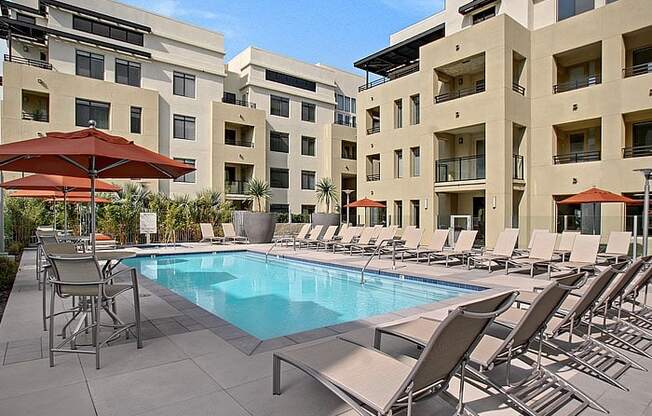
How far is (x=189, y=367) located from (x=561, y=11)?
18802 millimetres

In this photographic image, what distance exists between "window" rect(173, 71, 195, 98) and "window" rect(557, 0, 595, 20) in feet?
64.5

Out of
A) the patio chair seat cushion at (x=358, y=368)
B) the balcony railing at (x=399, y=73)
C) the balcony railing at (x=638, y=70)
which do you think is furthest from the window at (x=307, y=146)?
the patio chair seat cushion at (x=358, y=368)

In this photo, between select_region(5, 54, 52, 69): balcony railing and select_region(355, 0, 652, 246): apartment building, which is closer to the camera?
select_region(355, 0, 652, 246): apartment building

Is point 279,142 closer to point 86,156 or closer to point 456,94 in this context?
point 456,94

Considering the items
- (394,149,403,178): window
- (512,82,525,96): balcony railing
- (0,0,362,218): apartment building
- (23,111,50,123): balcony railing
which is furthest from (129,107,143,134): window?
(512,82,525,96): balcony railing

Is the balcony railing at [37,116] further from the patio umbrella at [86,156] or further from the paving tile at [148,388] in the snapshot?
the paving tile at [148,388]

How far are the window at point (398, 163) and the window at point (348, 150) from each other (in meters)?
10.4

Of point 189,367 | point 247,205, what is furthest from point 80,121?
point 189,367

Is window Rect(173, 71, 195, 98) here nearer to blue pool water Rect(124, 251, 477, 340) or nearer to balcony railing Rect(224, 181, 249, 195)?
balcony railing Rect(224, 181, 249, 195)

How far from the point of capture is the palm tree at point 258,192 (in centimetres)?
2491

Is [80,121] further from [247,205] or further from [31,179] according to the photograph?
[31,179]

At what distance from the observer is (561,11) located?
16312mm

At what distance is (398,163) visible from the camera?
21.3 m

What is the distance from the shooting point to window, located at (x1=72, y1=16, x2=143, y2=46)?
21906 millimetres
